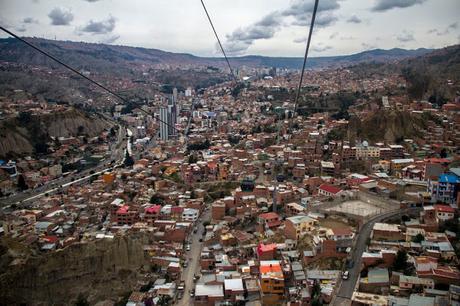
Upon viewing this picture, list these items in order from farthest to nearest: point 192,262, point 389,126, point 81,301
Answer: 1. point 389,126
2. point 192,262
3. point 81,301

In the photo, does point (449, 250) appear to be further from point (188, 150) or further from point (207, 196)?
point (188, 150)

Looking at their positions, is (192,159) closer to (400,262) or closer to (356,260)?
(356,260)

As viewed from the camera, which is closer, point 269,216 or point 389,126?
point 269,216

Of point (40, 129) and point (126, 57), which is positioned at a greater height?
point (126, 57)

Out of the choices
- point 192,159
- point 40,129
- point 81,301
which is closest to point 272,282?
point 81,301

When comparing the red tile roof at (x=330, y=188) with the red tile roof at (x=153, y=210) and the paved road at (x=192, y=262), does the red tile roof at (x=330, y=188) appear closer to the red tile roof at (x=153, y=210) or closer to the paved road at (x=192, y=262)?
the paved road at (x=192, y=262)


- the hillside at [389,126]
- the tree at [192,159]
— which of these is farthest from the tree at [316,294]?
the hillside at [389,126]

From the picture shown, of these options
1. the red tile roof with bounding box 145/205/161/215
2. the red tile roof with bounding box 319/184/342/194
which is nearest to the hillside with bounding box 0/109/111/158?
the red tile roof with bounding box 145/205/161/215
